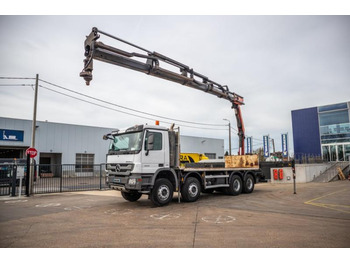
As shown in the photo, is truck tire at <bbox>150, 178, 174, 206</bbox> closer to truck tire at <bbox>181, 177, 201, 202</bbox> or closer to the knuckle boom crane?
truck tire at <bbox>181, 177, 201, 202</bbox>

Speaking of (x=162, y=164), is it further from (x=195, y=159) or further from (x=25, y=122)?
(x=25, y=122)

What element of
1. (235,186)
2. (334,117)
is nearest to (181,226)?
(235,186)

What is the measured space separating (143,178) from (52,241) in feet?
12.7

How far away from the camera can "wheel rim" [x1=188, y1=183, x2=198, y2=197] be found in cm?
1005

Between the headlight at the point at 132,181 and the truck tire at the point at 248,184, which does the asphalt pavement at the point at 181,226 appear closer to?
the headlight at the point at 132,181

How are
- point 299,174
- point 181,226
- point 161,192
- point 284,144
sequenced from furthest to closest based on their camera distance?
point 284,144 → point 299,174 → point 161,192 → point 181,226

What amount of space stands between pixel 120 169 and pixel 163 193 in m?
1.75

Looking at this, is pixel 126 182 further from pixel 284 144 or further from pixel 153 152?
pixel 284 144

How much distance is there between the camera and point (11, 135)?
25484 mm

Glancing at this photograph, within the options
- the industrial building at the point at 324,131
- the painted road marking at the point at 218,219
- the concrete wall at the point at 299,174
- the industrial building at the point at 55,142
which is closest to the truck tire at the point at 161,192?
the painted road marking at the point at 218,219

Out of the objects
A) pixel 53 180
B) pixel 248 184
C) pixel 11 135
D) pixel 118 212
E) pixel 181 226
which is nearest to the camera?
pixel 181 226

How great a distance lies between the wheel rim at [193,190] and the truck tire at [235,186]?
2303 millimetres

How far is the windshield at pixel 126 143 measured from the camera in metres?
8.96

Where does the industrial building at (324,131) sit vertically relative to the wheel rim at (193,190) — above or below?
above
